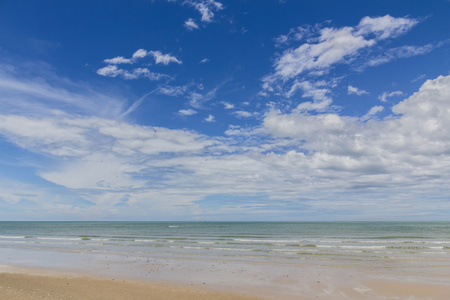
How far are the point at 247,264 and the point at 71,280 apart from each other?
1155cm

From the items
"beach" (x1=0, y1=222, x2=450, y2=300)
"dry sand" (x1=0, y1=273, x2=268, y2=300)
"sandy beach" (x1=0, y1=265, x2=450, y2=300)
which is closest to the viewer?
"dry sand" (x1=0, y1=273, x2=268, y2=300)

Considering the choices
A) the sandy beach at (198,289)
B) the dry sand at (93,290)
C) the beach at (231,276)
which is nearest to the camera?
the dry sand at (93,290)

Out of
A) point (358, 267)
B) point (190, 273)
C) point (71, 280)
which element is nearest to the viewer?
point (71, 280)

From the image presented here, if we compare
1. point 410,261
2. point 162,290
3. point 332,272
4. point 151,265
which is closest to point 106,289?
point 162,290

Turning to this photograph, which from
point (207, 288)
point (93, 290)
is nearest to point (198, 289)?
point (207, 288)

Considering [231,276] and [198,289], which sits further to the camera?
[231,276]

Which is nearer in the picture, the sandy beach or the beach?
the sandy beach

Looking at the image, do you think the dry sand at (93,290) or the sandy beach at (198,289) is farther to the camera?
the sandy beach at (198,289)

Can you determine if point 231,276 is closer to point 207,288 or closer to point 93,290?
point 207,288

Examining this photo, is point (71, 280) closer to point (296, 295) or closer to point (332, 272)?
point (296, 295)

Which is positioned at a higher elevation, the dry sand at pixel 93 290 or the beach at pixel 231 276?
the dry sand at pixel 93 290

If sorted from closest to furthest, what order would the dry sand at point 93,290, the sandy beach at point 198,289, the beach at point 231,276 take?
the dry sand at point 93,290 → the sandy beach at point 198,289 → the beach at point 231,276

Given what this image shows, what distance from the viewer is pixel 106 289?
13891 millimetres

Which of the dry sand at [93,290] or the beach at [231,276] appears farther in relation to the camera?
the beach at [231,276]
